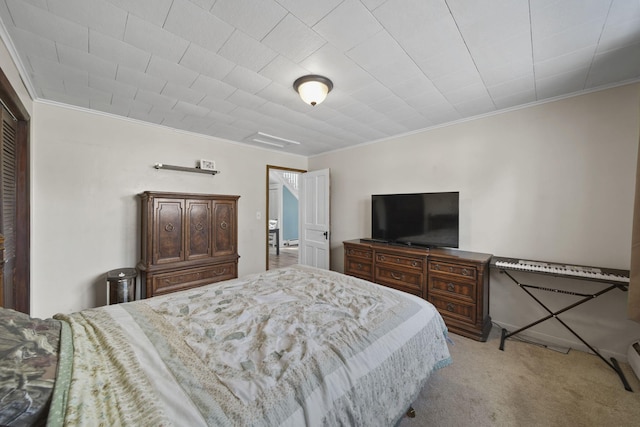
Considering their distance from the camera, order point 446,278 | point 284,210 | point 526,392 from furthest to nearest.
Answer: point 284,210 → point 446,278 → point 526,392

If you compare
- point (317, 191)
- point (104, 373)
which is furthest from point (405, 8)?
point (317, 191)

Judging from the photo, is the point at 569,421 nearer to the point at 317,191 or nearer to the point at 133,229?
the point at 317,191

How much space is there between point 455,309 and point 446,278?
349mm

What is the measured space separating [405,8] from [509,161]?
88.2 inches

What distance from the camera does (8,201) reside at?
2.04 m

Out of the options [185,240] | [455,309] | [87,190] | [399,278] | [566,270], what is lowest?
[455,309]

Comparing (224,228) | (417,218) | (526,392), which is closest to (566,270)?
(526,392)

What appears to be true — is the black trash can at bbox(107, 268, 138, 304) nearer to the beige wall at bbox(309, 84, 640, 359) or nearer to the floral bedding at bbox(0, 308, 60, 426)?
the floral bedding at bbox(0, 308, 60, 426)

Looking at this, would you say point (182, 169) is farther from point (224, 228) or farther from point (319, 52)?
point (319, 52)

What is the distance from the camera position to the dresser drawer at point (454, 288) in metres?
2.62

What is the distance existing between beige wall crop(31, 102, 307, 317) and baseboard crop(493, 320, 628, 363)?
4.51 meters

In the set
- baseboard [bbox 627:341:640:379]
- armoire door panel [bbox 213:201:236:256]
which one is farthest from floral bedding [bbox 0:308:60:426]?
baseboard [bbox 627:341:640:379]

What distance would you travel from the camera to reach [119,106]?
2.69m

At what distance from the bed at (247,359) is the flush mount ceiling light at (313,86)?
165cm
